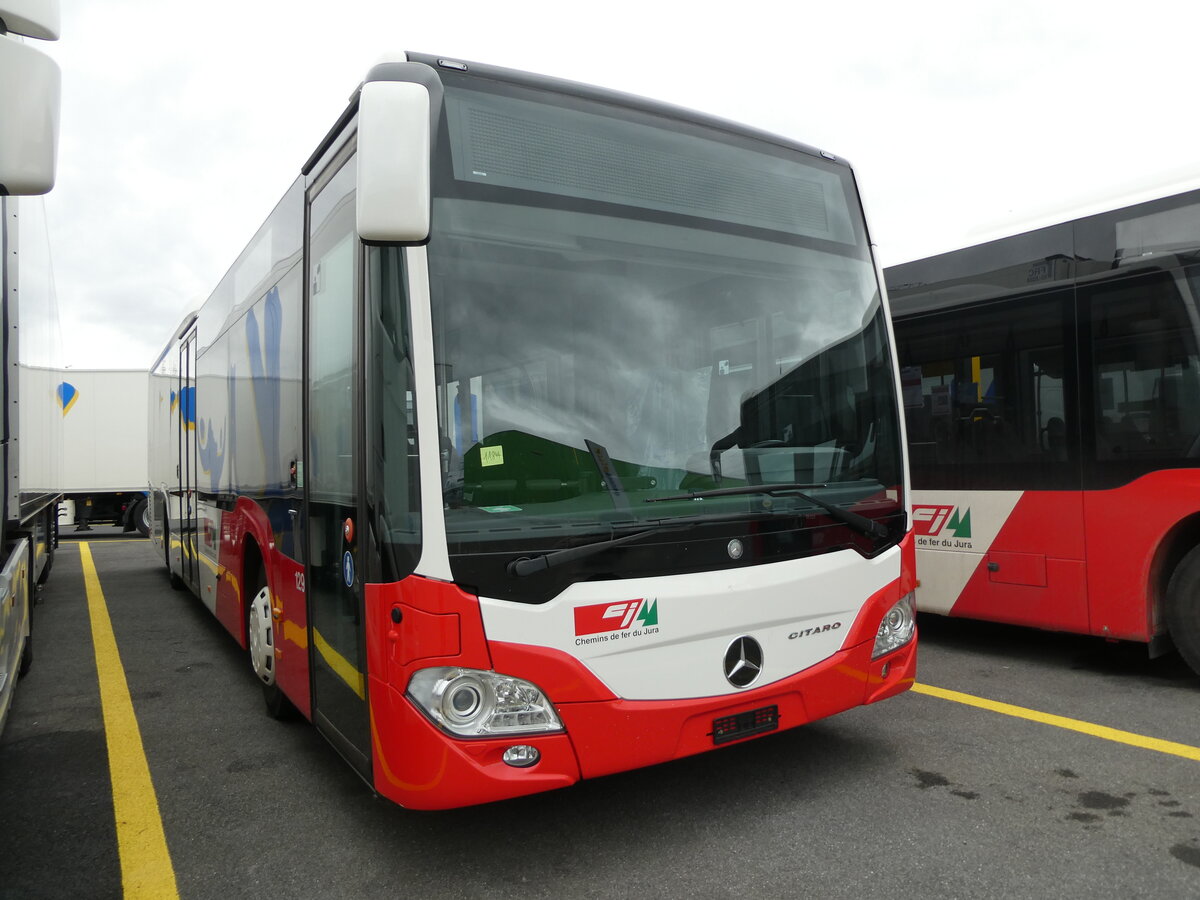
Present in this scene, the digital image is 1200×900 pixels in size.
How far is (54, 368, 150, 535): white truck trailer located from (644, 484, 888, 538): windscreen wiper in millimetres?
18010

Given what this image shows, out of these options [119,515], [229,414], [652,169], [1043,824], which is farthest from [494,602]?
Result: [119,515]

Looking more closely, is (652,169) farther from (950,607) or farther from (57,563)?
(57,563)

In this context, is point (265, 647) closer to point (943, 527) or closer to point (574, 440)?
point (574, 440)

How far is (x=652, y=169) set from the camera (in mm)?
3432

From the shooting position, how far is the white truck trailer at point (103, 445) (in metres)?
18.3

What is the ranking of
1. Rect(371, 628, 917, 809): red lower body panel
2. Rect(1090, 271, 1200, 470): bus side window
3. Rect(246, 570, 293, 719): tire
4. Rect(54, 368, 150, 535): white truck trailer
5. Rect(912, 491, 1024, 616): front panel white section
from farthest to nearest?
Rect(54, 368, 150, 535): white truck trailer < Rect(912, 491, 1024, 616): front panel white section < Rect(1090, 271, 1200, 470): bus side window < Rect(246, 570, 293, 719): tire < Rect(371, 628, 917, 809): red lower body panel

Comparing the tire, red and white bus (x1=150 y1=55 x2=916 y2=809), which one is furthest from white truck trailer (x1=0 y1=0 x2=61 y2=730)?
the tire

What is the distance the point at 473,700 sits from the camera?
2.85m

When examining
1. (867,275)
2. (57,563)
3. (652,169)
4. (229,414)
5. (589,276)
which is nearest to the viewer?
(589,276)

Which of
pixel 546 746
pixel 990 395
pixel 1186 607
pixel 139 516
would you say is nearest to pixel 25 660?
pixel 546 746

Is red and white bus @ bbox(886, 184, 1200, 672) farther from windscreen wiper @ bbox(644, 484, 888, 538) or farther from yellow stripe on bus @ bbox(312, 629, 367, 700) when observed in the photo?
yellow stripe on bus @ bbox(312, 629, 367, 700)

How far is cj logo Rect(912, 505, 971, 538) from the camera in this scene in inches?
242

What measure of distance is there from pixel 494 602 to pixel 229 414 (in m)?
3.81

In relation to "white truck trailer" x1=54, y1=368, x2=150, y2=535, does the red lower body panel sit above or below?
below
